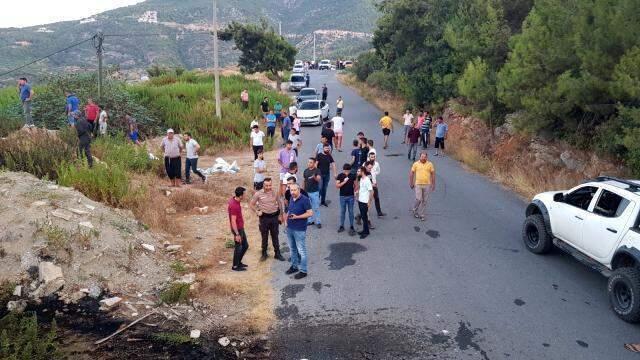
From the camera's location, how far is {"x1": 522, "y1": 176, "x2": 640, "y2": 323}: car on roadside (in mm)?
7191

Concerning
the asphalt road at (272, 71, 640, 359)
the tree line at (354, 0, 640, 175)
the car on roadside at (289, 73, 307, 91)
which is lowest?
the car on roadside at (289, 73, 307, 91)

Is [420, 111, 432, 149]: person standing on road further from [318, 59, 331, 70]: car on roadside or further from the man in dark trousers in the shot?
[318, 59, 331, 70]: car on roadside

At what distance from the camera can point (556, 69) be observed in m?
14.1

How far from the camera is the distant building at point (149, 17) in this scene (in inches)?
4413

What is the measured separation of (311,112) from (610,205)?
19.4 metres

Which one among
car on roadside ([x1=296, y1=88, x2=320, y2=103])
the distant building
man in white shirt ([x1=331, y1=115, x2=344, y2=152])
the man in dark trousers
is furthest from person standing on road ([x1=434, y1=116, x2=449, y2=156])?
the distant building

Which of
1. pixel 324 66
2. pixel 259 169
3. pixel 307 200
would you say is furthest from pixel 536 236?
pixel 324 66

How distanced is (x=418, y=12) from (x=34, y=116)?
20516mm

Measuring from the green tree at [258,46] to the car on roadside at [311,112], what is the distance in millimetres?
12389

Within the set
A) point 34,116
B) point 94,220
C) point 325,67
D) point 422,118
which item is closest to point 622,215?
point 94,220

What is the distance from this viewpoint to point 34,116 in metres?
19.6

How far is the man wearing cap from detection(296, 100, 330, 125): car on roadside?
12510 millimetres

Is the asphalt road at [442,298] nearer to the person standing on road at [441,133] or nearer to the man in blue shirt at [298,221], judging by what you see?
the man in blue shirt at [298,221]

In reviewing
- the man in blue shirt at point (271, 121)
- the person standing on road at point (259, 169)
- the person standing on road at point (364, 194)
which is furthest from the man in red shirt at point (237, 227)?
the man in blue shirt at point (271, 121)
